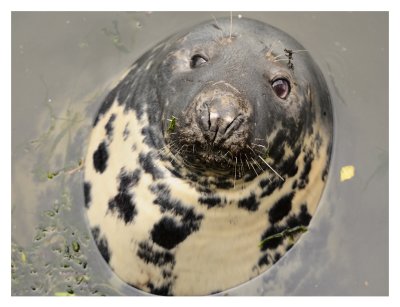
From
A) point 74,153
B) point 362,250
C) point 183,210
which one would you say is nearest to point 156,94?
point 183,210

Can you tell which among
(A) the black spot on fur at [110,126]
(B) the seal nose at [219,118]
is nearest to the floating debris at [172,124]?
(B) the seal nose at [219,118]

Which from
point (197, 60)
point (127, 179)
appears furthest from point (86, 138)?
point (197, 60)

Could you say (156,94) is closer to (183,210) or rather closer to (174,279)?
(183,210)

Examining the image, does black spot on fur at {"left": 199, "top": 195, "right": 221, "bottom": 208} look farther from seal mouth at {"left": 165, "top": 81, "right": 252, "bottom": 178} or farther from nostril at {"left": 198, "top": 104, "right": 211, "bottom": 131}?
nostril at {"left": 198, "top": 104, "right": 211, "bottom": 131}

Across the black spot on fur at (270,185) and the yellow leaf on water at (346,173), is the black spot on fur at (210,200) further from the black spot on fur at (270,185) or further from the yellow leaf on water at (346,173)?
the yellow leaf on water at (346,173)

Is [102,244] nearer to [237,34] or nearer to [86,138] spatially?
[86,138]

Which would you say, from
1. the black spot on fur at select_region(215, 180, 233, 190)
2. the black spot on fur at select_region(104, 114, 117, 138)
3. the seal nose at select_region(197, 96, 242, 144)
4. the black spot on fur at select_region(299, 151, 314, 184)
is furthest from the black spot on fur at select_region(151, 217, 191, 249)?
the seal nose at select_region(197, 96, 242, 144)
